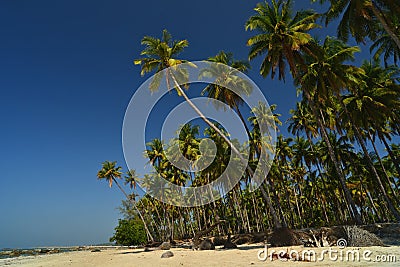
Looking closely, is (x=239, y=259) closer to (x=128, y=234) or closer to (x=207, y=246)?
(x=207, y=246)

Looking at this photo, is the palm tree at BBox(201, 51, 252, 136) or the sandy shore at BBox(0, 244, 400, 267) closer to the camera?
the sandy shore at BBox(0, 244, 400, 267)

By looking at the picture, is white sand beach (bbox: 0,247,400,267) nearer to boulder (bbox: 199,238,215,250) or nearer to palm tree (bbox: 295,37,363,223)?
boulder (bbox: 199,238,215,250)

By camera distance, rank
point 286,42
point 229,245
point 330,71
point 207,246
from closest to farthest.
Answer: point 229,245 < point 207,246 < point 286,42 < point 330,71

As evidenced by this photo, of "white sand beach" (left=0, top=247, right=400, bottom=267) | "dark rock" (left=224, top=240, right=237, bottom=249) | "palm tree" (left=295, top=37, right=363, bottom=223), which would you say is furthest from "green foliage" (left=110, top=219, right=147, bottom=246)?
"palm tree" (left=295, top=37, right=363, bottom=223)

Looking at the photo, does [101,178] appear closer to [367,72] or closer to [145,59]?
[145,59]

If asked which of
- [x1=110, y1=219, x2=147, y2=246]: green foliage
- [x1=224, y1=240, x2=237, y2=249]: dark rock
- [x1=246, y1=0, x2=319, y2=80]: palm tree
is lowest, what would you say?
[x1=224, y1=240, x2=237, y2=249]: dark rock

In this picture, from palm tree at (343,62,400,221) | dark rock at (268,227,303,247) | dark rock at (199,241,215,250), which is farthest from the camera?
palm tree at (343,62,400,221)

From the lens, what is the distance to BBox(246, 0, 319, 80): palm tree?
20.1 m

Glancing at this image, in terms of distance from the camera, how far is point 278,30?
20219mm

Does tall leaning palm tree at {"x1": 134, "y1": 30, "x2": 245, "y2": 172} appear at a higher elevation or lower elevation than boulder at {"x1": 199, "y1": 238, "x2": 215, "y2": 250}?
higher

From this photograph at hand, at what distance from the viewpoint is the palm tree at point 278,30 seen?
20078 millimetres

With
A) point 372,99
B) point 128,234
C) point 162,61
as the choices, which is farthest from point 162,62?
point 128,234

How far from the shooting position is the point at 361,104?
24141mm

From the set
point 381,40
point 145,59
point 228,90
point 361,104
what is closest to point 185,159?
point 228,90
